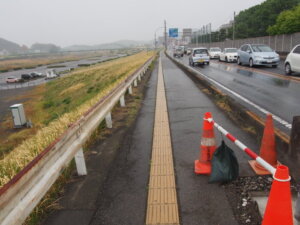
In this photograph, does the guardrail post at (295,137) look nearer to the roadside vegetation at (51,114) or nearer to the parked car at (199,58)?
the roadside vegetation at (51,114)

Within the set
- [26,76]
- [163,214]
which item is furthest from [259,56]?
[26,76]

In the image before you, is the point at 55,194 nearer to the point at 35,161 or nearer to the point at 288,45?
the point at 35,161

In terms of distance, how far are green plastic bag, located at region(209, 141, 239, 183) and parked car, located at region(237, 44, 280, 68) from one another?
17.6 metres

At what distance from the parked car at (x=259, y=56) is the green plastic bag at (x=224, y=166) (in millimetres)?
17591

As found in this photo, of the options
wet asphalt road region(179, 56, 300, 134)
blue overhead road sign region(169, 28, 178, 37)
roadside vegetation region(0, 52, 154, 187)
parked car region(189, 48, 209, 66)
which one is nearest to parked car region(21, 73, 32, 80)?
roadside vegetation region(0, 52, 154, 187)

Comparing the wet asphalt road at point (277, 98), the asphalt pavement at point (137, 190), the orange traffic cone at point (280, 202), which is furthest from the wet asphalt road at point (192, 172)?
the wet asphalt road at point (277, 98)

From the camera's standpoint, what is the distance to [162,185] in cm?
356

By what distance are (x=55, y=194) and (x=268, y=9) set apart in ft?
205

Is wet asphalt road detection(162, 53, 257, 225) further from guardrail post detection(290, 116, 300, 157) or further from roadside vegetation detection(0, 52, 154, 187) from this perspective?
roadside vegetation detection(0, 52, 154, 187)

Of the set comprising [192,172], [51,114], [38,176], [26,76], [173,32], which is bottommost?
[26,76]

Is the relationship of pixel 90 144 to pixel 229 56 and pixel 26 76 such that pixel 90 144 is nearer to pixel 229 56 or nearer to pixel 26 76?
pixel 229 56

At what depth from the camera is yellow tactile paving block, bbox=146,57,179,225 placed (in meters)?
2.91

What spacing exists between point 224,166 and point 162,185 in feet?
2.76

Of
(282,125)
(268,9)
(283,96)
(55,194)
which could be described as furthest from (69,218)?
(268,9)
